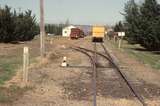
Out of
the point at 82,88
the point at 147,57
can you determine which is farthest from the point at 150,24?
the point at 82,88

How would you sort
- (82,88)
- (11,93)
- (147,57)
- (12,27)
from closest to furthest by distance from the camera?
(11,93), (82,88), (147,57), (12,27)

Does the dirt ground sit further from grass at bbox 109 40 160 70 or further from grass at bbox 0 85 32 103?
grass at bbox 109 40 160 70

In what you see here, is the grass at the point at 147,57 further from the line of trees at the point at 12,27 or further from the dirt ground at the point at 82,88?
the line of trees at the point at 12,27

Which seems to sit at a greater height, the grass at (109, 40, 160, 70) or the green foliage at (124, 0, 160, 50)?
the green foliage at (124, 0, 160, 50)

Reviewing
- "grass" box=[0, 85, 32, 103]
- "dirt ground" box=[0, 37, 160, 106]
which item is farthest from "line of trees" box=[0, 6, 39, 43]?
"grass" box=[0, 85, 32, 103]

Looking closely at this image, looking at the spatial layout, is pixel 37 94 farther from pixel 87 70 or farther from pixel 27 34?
pixel 27 34

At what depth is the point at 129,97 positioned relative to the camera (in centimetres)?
1570

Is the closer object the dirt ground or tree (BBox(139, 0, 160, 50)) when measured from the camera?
the dirt ground

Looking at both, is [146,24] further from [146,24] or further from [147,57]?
Result: [147,57]

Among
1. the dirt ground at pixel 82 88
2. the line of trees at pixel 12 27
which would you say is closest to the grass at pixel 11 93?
the dirt ground at pixel 82 88

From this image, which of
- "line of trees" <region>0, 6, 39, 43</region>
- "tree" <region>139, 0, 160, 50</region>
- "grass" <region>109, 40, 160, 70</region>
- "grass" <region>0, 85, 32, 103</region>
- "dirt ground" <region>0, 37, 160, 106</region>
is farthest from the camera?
"line of trees" <region>0, 6, 39, 43</region>

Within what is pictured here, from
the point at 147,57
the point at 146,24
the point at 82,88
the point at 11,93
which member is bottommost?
the point at 147,57

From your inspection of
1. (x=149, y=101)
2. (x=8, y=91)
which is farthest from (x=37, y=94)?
(x=149, y=101)

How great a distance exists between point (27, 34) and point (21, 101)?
6876 centimetres
